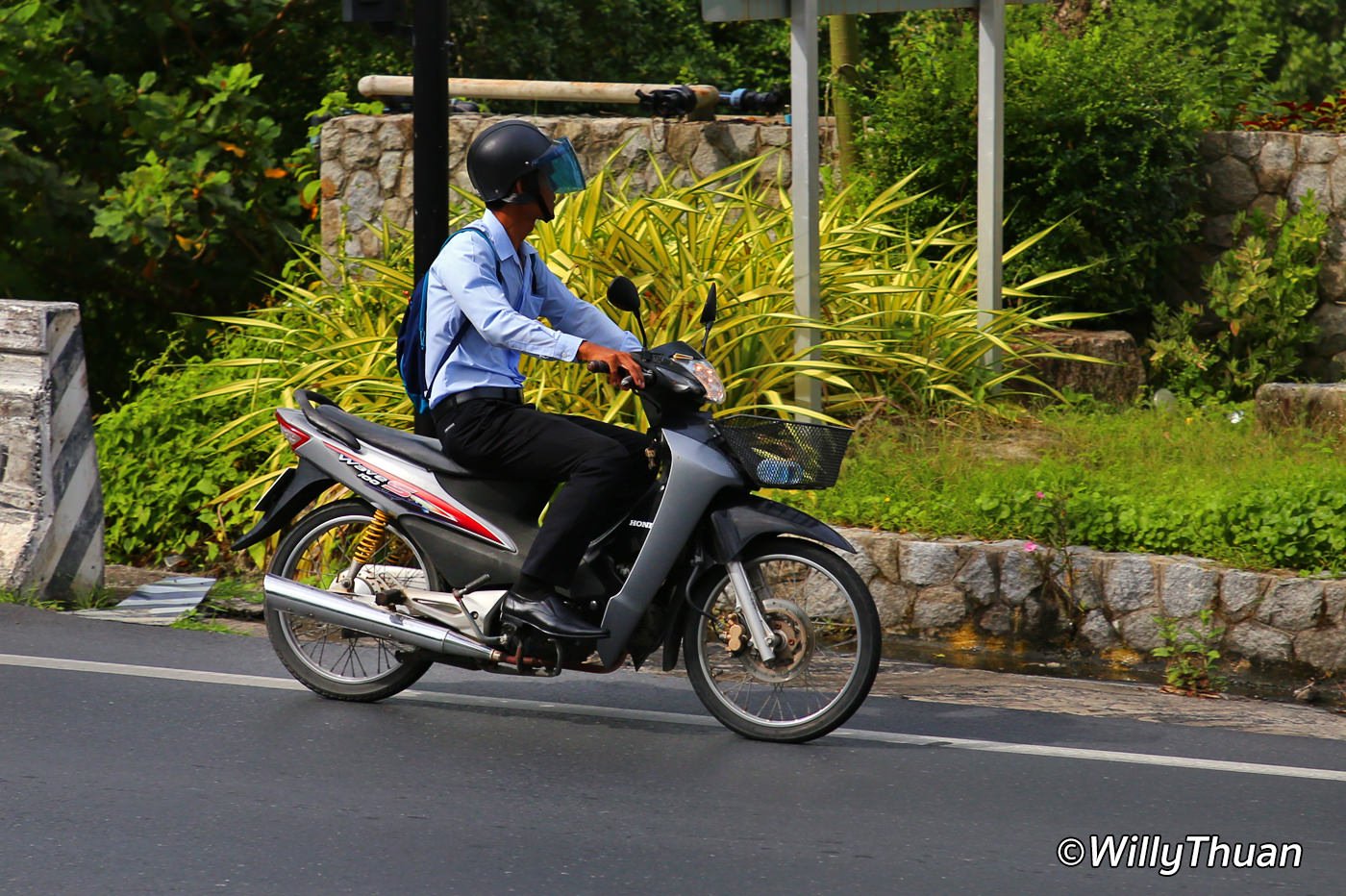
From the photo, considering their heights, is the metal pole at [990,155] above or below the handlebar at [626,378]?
above

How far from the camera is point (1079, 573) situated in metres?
6.92

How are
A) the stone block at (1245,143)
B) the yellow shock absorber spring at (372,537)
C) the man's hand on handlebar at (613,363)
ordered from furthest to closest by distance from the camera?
the stone block at (1245,143) < the yellow shock absorber spring at (372,537) < the man's hand on handlebar at (613,363)

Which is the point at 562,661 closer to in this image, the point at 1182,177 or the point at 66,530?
the point at 66,530

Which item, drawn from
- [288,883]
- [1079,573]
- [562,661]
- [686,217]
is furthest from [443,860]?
[686,217]

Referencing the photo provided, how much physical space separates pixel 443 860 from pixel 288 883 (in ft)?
1.29

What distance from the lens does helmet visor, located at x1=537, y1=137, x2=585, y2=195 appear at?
17.8 ft

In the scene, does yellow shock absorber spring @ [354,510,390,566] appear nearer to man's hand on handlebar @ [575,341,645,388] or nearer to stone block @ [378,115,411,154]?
man's hand on handlebar @ [575,341,645,388]

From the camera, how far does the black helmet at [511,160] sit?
538 cm

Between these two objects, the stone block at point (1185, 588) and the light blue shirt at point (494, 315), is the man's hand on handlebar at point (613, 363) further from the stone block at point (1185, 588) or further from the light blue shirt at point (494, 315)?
the stone block at point (1185, 588)

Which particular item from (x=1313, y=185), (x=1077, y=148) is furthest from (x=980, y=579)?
(x=1313, y=185)

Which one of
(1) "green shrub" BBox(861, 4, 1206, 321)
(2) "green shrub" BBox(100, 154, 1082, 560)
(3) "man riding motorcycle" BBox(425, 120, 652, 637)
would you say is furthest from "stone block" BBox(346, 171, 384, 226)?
(3) "man riding motorcycle" BBox(425, 120, 652, 637)

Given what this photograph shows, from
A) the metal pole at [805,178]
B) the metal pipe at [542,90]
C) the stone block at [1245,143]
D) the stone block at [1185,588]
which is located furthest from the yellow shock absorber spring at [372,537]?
the stone block at [1245,143]

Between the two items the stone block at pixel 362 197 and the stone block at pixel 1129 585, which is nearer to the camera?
the stone block at pixel 1129 585

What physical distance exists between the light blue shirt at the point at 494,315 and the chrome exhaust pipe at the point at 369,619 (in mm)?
725
